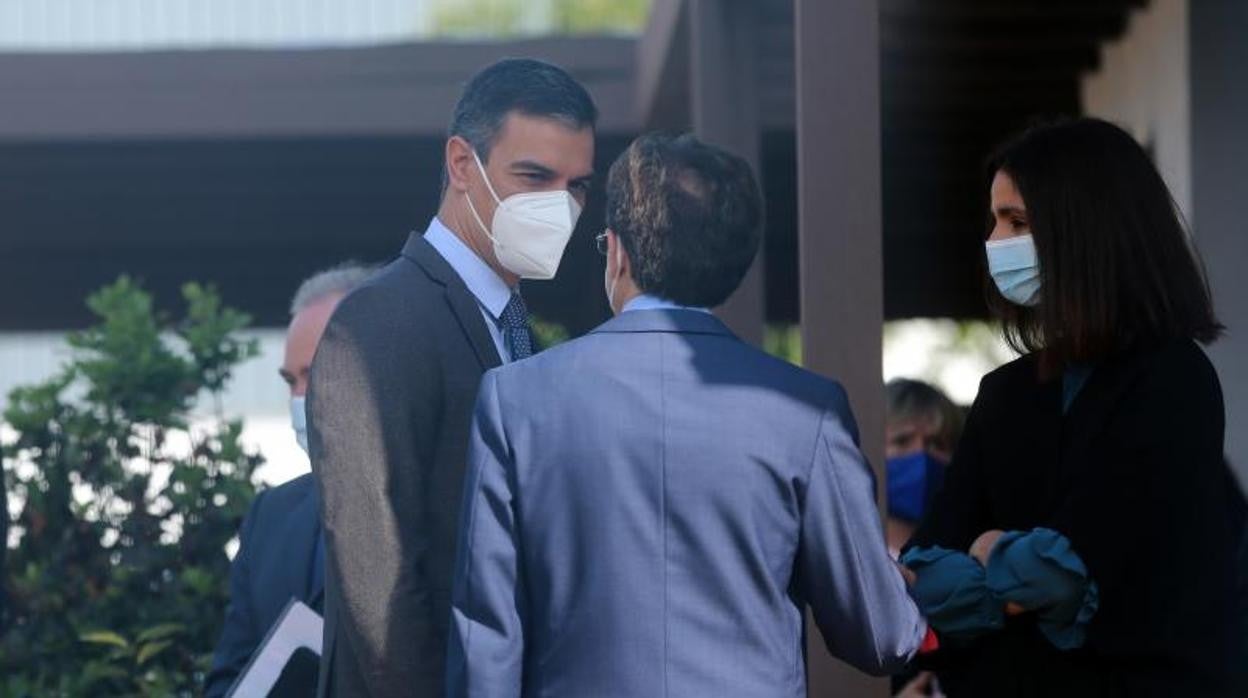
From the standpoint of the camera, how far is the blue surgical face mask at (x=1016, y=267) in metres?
3.40

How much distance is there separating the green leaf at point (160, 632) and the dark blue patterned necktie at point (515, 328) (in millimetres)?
2726

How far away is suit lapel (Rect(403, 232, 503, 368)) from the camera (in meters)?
3.35

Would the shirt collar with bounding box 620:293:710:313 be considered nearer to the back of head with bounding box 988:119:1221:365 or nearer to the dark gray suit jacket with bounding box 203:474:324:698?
the back of head with bounding box 988:119:1221:365

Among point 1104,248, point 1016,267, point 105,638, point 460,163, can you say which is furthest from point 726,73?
point 1104,248

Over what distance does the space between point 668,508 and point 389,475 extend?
47 cm

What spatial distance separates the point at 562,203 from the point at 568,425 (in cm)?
63

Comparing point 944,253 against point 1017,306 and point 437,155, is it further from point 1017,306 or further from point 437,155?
point 1017,306

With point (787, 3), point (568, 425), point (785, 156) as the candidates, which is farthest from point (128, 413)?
point (785, 156)

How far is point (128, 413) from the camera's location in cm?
643

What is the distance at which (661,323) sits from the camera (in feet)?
9.90

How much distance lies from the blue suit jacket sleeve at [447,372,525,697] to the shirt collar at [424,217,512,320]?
51 cm

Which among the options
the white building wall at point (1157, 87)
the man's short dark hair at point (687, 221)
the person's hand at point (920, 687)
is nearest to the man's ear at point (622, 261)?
the man's short dark hair at point (687, 221)

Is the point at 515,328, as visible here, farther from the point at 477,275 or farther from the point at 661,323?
the point at 661,323

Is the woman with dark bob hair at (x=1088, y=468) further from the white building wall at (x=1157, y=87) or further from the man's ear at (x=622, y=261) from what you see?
the white building wall at (x=1157, y=87)
